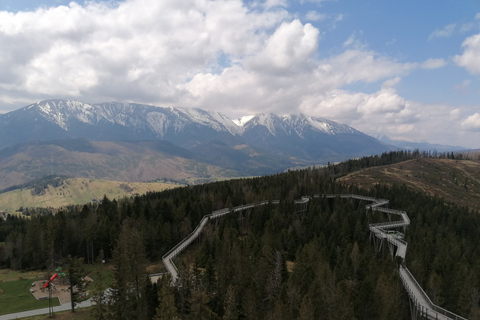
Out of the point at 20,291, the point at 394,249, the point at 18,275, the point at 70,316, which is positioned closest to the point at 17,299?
the point at 20,291

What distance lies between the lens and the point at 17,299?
6969cm

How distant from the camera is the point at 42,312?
2451 inches

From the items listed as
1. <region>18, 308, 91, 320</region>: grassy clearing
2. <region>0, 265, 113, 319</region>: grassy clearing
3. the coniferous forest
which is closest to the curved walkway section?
the coniferous forest

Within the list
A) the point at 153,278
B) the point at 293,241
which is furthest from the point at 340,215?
the point at 153,278

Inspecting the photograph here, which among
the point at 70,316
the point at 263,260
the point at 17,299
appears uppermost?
the point at 263,260

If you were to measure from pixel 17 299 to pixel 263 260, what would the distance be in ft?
185

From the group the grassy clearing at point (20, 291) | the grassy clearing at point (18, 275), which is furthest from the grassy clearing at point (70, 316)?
the grassy clearing at point (18, 275)

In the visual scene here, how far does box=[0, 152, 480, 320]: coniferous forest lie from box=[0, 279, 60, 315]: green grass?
28.6ft

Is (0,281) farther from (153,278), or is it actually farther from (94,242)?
(153,278)

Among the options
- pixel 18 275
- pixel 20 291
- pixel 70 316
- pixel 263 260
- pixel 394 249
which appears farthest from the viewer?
pixel 394 249

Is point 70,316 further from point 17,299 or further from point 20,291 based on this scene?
point 20,291

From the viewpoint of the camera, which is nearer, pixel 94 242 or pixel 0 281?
pixel 0 281

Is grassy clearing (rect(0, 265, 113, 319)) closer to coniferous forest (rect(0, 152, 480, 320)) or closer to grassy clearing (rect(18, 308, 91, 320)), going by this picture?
grassy clearing (rect(18, 308, 91, 320))

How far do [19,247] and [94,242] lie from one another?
23785 mm
